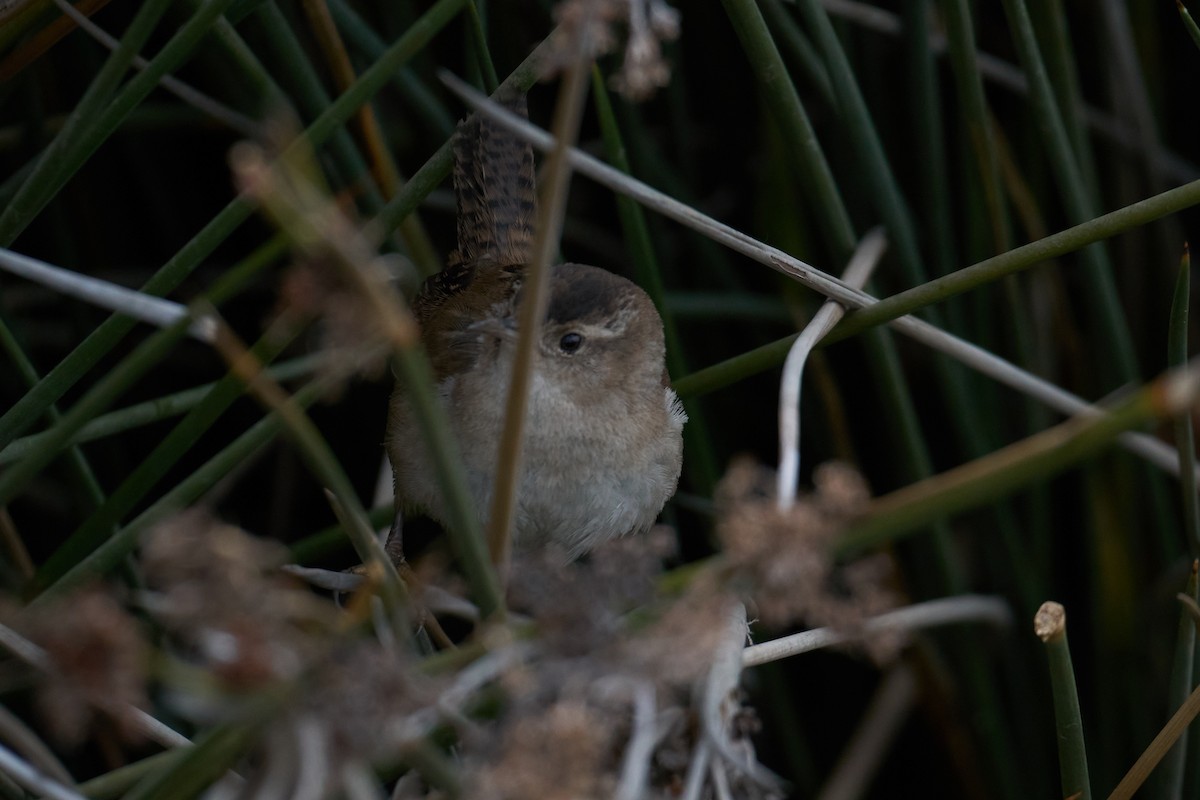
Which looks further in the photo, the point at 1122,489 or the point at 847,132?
the point at 1122,489

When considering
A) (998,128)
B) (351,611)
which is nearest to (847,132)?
(998,128)

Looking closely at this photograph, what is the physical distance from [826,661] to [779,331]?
90 cm

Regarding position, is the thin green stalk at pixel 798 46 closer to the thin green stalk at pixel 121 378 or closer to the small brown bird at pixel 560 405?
the small brown bird at pixel 560 405

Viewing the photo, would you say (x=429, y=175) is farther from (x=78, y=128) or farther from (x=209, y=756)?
(x=209, y=756)

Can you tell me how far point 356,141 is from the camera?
104 inches

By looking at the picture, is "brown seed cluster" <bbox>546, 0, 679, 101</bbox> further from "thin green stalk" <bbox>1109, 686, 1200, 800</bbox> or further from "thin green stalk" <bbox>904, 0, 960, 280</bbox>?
"thin green stalk" <bbox>904, 0, 960, 280</bbox>

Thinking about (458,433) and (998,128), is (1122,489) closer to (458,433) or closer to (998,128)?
(998,128)

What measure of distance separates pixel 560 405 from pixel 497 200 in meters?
0.58

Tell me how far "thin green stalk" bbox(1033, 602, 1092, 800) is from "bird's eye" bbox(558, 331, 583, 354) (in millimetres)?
933

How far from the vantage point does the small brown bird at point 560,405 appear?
82.4 inches

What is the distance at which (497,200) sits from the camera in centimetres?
250

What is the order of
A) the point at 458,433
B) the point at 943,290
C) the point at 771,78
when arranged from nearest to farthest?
the point at 943,290 < the point at 771,78 < the point at 458,433

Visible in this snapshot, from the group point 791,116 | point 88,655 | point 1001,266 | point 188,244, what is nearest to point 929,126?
point 791,116

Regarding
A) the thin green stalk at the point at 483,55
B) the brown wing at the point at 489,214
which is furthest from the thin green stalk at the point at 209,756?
the brown wing at the point at 489,214
